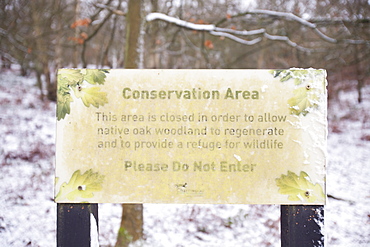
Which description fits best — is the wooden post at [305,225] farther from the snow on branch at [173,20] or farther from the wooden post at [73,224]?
the snow on branch at [173,20]

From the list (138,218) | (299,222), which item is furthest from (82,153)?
(138,218)

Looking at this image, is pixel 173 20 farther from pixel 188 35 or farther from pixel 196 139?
pixel 188 35

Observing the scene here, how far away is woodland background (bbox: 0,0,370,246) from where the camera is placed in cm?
419

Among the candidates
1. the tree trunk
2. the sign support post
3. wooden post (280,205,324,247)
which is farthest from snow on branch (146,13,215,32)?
wooden post (280,205,324,247)

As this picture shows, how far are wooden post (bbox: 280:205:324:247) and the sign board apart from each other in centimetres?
9

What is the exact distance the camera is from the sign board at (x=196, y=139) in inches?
72.8

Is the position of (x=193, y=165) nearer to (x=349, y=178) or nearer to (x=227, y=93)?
(x=227, y=93)

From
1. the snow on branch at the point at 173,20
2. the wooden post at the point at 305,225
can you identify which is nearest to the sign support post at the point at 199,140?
the wooden post at the point at 305,225

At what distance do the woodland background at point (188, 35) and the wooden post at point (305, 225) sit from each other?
2.09 m

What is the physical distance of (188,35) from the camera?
10.0m

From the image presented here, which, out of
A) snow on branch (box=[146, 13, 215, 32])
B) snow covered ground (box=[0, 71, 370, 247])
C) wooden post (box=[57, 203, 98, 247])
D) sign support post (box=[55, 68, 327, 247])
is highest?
snow on branch (box=[146, 13, 215, 32])

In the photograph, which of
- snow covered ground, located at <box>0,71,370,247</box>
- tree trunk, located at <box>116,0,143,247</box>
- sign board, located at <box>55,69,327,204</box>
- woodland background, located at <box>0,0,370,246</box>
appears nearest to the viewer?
sign board, located at <box>55,69,327,204</box>

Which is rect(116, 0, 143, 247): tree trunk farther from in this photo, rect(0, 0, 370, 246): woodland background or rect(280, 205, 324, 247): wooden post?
rect(280, 205, 324, 247): wooden post

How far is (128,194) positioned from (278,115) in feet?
3.27
